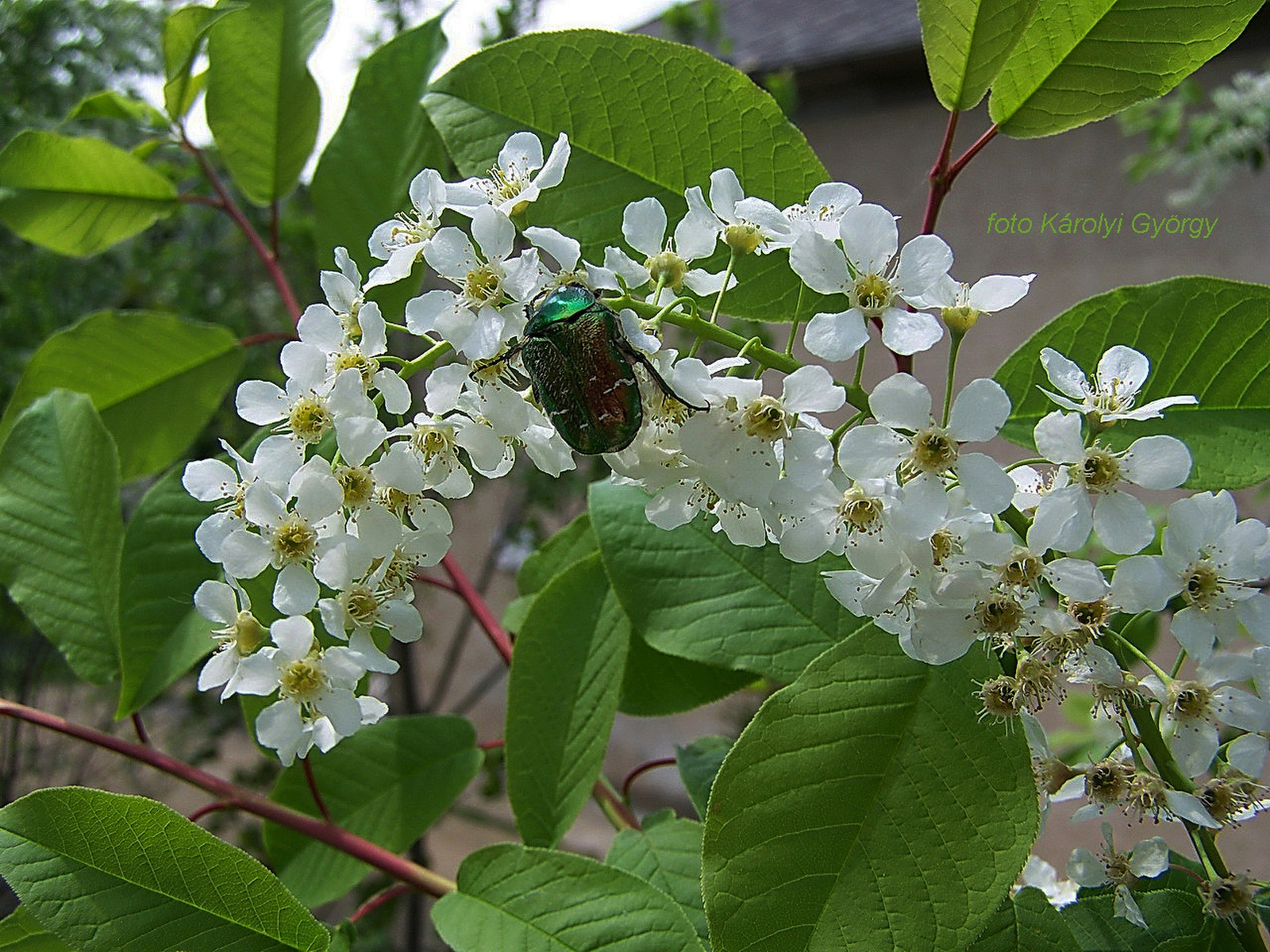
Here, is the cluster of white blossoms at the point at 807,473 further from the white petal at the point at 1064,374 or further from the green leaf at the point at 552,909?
the green leaf at the point at 552,909

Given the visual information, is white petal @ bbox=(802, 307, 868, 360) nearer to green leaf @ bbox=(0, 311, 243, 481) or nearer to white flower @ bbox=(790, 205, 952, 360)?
white flower @ bbox=(790, 205, 952, 360)

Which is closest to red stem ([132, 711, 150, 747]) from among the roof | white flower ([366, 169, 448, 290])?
white flower ([366, 169, 448, 290])

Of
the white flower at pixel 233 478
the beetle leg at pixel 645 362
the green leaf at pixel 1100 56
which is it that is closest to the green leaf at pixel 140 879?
the white flower at pixel 233 478

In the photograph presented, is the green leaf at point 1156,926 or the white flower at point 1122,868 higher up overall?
the white flower at point 1122,868

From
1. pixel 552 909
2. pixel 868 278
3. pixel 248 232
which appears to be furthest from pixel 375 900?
pixel 248 232

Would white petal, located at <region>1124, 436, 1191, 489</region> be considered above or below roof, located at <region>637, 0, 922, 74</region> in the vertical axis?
above

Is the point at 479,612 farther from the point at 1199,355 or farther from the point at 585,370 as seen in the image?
the point at 1199,355

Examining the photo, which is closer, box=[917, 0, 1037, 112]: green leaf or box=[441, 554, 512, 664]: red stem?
box=[917, 0, 1037, 112]: green leaf
